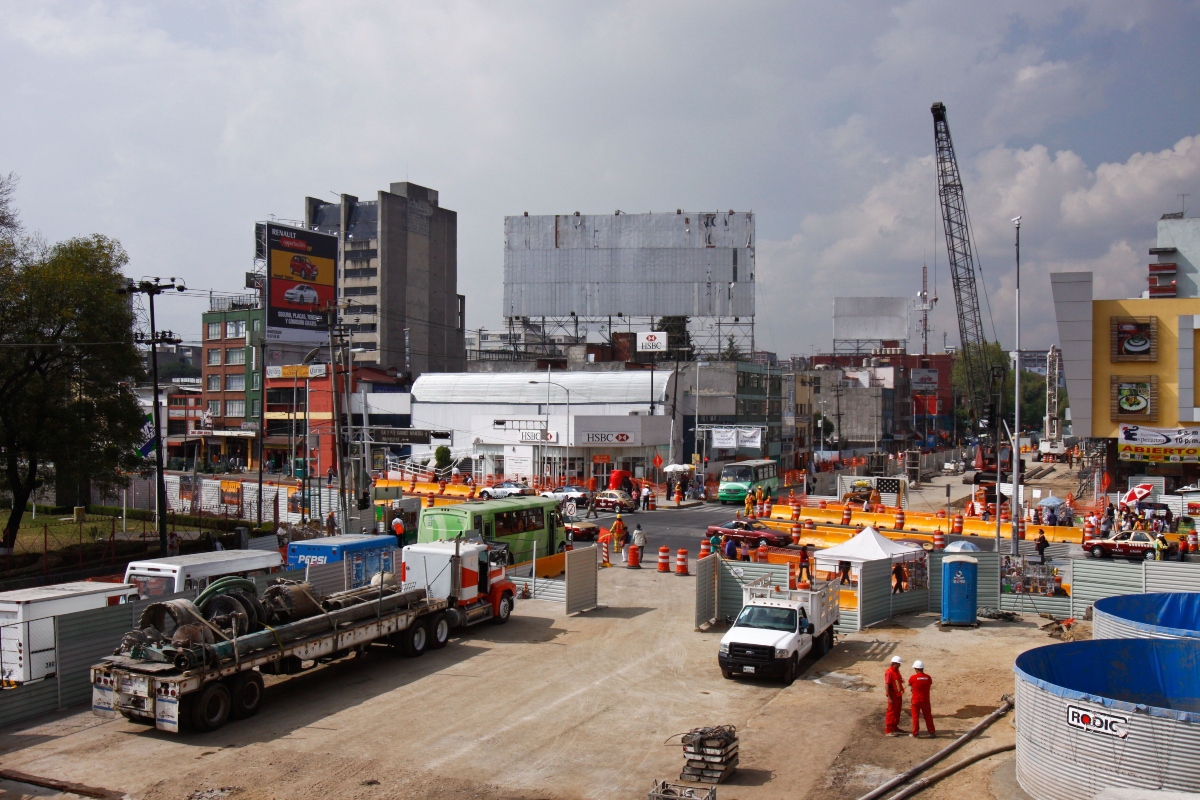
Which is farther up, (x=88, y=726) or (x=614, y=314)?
(x=614, y=314)

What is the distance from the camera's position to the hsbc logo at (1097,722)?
9.78m

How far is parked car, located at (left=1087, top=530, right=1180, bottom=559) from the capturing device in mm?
30672

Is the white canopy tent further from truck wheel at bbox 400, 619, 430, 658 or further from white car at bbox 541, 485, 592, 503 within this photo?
white car at bbox 541, 485, 592, 503

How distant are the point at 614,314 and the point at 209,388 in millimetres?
38865

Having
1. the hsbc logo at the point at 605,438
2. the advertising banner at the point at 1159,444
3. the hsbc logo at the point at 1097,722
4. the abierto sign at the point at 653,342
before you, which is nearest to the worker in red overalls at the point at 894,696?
the hsbc logo at the point at 1097,722

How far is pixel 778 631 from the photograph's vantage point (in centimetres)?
1745

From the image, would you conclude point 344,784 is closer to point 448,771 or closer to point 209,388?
point 448,771

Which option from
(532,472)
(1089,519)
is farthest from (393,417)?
(1089,519)

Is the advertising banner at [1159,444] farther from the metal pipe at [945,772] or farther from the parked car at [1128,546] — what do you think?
the metal pipe at [945,772]

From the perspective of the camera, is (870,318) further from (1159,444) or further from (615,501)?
(615,501)

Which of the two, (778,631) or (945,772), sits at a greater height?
(778,631)

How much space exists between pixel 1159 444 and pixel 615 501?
95.3 ft

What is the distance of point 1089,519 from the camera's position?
3875 centimetres

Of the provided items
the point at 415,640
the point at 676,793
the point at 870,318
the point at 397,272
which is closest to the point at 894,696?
the point at 676,793
